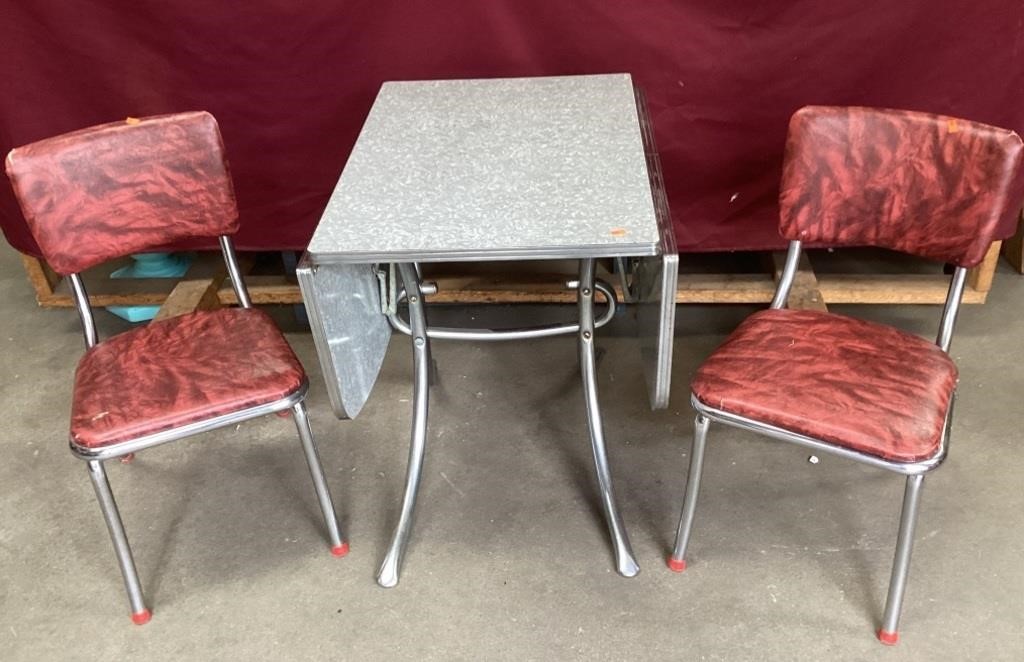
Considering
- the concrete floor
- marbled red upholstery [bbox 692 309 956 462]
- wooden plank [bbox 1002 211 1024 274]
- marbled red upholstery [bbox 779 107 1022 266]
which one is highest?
marbled red upholstery [bbox 779 107 1022 266]

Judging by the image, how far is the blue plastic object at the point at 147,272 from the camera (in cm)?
258

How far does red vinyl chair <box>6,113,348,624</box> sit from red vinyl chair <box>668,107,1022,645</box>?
822 millimetres

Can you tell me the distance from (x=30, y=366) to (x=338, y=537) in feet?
3.98

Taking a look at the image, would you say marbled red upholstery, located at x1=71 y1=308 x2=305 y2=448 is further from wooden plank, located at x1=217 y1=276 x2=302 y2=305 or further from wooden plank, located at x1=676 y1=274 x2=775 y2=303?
wooden plank, located at x1=676 y1=274 x2=775 y2=303

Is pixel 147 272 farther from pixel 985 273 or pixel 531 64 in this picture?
pixel 985 273

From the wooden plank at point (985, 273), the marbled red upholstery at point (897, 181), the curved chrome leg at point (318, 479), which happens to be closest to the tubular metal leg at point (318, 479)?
the curved chrome leg at point (318, 479)

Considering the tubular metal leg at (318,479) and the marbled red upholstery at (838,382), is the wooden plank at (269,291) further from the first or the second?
the marbled red upholstery at (838,382)

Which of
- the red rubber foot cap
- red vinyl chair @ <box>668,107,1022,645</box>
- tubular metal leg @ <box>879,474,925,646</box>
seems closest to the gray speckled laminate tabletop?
red vinyl chair @ <box>668,107,1022,645</box>

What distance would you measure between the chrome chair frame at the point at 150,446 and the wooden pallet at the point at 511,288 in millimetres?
589

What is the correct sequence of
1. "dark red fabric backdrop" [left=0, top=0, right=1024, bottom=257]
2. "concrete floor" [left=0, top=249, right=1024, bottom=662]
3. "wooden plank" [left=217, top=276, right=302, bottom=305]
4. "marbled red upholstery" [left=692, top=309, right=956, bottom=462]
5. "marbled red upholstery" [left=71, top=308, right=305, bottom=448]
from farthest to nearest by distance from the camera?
1. "wooden plank" [left=217, top=276, right=302, bottom=305]
2. "dark red fabric backdrop" [left=0, top=0, right=1024, bottom=257]
3. "concrete floor" [left=0, top=249, right=1024, bottom=662]
4. "marbled red upholstery" [left=71, top=308, right=305, bottom=448]
5. "marbled red upholstery" [left=692, top=309, right=956, bottom=462]

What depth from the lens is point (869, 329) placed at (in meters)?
1.67

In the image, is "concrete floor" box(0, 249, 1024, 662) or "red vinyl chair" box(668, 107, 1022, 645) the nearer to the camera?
"red vinyl chair" box(668, 107, 1022, 645)

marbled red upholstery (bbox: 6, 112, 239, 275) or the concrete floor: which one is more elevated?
marbled red upholstery (bbox: 6, 112, 239, 275)

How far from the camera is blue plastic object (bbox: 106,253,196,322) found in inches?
102
